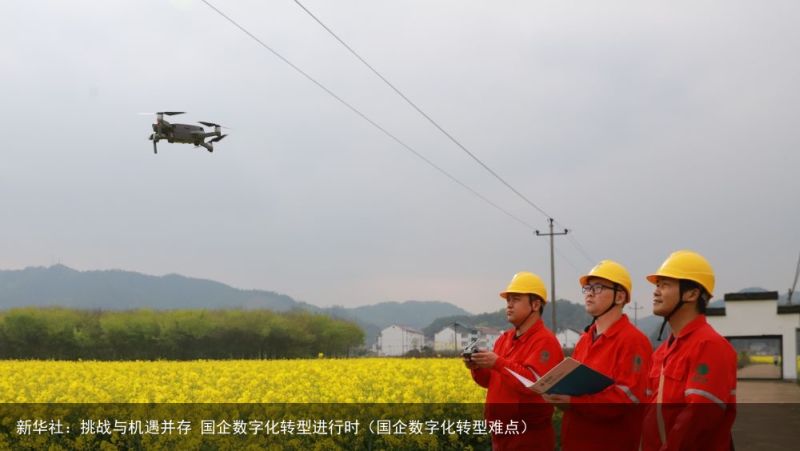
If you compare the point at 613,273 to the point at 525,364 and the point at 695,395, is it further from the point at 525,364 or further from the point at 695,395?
the point at 695,395

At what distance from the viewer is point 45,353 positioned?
144 feet

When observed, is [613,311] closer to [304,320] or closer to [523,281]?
[523,281]

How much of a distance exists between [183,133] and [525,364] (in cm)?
1197

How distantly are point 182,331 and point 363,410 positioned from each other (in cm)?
3844

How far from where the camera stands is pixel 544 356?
5.74m

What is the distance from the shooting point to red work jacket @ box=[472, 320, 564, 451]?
226 inches

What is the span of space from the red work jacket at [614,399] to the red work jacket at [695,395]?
45cm

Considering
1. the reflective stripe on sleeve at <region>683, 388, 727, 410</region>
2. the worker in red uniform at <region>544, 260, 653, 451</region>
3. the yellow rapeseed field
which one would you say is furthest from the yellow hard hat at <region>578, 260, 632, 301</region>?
the yellow rapeseed field

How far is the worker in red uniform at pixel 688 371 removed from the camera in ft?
12.9

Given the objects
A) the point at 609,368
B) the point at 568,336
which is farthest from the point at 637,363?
the point at 568,336

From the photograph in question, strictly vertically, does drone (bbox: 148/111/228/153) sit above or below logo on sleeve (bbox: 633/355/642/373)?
above

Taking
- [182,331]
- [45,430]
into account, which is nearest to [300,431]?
[45,430]

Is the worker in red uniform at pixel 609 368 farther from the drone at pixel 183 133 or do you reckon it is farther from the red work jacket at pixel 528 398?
the drone at pixel 183 133

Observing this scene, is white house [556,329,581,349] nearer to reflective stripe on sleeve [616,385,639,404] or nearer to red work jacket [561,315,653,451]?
red work jacket [561,315,653,451]
